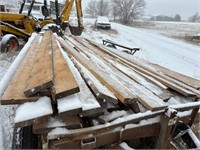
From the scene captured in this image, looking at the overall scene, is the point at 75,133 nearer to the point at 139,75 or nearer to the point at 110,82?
the point at 110,82

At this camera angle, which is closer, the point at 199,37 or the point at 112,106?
the point at 112,106

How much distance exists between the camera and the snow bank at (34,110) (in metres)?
1.98

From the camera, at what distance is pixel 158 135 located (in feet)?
8.11

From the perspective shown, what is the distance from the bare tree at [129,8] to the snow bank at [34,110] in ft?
143

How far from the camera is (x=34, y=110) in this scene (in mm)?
2041

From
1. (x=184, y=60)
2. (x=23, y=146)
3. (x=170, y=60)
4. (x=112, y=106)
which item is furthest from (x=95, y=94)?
(x=184, y=60)

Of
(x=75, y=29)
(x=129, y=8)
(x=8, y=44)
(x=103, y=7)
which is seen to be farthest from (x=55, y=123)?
(x=103, y=7)

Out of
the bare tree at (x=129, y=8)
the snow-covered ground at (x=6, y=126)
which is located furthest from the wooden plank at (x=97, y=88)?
the bare tree at (x=129, y=8)

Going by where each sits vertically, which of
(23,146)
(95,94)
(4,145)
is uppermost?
(95,94)

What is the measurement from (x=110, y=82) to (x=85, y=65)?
35.3 inches

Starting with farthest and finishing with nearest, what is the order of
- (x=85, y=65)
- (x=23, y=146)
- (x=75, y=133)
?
1. (x=85, y=65)
2. (x=23, y=146)
3. (x=75, y=133)

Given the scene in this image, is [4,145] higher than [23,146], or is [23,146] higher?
[23,146]

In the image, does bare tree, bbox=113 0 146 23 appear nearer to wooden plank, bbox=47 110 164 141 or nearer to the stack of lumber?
the stack of lumber

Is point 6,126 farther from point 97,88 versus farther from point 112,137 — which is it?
point 112,137
